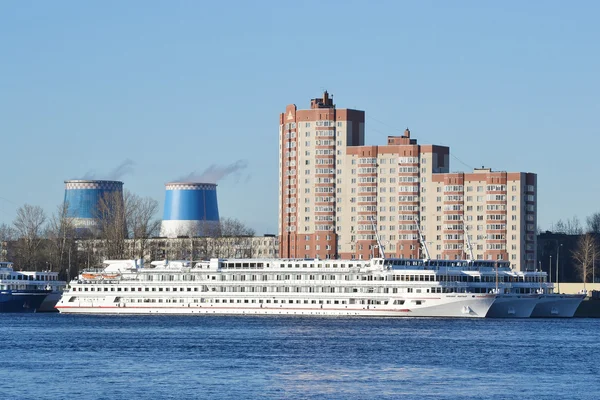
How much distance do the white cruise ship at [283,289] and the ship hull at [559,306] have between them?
1361 centimetres

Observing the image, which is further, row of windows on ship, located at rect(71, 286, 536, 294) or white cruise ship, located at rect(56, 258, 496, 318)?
row of windows on ship, located at rect(71, 286, 536, 294)

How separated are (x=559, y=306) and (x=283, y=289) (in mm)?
36688

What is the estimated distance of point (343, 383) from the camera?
8169cm

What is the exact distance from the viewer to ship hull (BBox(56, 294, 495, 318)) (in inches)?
6078

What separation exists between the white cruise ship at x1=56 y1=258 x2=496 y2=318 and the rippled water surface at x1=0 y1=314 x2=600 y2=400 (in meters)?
7.56

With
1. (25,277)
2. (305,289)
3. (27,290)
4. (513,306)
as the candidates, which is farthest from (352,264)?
(25,277)

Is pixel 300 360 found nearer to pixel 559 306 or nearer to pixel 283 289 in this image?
pixel 283 289

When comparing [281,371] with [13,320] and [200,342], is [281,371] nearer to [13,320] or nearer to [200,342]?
[200,342]

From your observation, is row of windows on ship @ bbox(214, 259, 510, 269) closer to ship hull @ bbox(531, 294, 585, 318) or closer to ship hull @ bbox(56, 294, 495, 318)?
ship hull @ bbox(56, 294, 495, 318)

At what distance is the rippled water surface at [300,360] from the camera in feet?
256

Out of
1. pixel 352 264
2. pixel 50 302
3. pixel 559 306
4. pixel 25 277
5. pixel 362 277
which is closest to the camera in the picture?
pixel 362 277

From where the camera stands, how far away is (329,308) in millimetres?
158750

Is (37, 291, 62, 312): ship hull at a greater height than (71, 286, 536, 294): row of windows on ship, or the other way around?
(71, 286, 536, 294): row of windows on ship

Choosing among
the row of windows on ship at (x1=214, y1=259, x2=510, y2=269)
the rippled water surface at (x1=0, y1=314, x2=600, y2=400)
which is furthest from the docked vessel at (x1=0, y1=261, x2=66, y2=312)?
the rippled water surface at (x1=0, y1=314, x2=600, y2=400)
